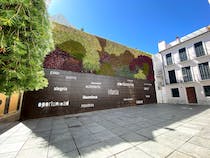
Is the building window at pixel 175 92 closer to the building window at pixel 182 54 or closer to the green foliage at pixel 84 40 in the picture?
the building window at pixel 182 54

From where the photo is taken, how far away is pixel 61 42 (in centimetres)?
955

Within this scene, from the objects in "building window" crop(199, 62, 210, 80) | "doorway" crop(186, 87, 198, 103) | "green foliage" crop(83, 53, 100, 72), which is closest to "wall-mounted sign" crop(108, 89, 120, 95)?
"green foliage" crop(83, 53, 100, 72)

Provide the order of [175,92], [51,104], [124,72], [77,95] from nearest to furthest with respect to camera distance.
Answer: [51,104] → [77,95] → [124,72] → [175,92]

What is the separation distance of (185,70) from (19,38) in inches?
647

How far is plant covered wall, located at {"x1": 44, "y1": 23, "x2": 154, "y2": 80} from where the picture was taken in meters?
9.30

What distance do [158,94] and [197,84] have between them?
4.50 m

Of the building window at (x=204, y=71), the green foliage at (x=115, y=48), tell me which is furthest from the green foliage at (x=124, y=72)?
the building window at (x=204, y=71)

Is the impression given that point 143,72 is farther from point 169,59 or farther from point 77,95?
point 77,95

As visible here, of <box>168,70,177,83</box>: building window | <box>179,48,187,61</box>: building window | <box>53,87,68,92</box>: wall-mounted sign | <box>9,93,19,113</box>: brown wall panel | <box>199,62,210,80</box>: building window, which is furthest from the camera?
<box>168,70,177,83</box>: building window

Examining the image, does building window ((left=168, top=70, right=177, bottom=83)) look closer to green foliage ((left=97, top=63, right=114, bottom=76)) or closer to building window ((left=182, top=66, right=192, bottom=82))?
building window ((left=182, top=66, right=192, bottom=82))

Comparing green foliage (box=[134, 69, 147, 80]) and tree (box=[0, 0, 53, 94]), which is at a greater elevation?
green foliage (box=[134, 69, 147, 80])

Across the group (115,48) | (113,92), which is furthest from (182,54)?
(113,92)

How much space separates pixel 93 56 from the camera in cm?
1102

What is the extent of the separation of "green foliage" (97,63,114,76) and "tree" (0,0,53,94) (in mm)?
7767
